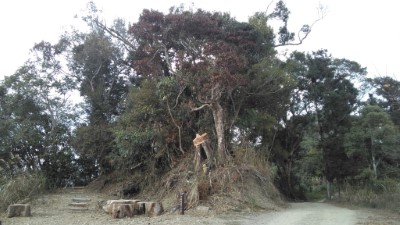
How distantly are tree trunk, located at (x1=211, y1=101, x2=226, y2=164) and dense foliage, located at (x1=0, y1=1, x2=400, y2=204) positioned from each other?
0.14 ft

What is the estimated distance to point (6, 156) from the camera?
828 inches

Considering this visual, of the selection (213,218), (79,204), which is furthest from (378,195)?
(79,204)

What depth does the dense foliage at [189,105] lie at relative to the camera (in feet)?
52.9

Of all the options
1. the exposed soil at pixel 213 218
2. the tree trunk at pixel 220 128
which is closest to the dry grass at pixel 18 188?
the exposed soil at pixel 213 218

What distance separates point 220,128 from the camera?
15289mm

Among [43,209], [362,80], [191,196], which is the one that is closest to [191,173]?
[191,196]

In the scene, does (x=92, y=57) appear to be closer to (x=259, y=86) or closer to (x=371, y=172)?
(x=259, y=86)

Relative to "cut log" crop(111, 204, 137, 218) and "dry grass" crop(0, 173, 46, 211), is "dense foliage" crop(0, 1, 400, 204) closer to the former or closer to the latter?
"dry grass" crop(0, 173, 46, 211)

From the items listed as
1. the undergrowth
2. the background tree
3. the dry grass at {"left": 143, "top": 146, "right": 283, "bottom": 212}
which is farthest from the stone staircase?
the background tree

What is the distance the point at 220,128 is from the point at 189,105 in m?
1.89

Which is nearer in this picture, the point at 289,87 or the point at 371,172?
the point at 289,87

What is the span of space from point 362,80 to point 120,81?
59.3 ft

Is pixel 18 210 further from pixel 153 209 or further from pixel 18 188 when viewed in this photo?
pixel 153 209

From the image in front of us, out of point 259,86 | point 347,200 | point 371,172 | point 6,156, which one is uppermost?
point 259,86
